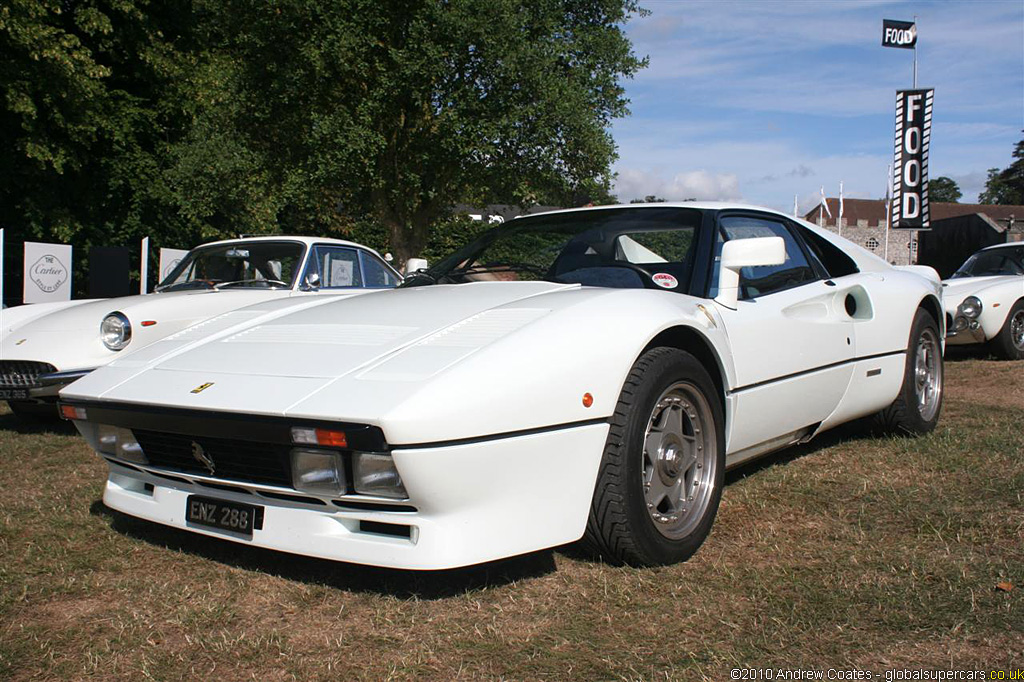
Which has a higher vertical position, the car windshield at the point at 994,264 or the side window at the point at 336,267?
the car windshield at the point at 994,264

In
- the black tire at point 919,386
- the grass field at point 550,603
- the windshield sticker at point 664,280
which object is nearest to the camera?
the grass field at point 550,603

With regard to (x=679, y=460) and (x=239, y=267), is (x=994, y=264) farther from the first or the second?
(x=679, y=460)

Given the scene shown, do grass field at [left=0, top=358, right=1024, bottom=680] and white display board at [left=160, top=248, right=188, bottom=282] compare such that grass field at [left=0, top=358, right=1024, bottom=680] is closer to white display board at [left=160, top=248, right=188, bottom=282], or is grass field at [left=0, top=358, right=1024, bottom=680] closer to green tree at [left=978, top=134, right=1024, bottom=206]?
white display board at [left=160, top=248, right=188, bottom=282]

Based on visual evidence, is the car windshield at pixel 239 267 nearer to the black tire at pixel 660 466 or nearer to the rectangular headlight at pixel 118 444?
the rectangular headlight at pixel 118 444

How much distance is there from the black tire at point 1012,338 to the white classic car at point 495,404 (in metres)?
6.51

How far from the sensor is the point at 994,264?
33.0ft

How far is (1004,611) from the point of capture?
7.50 feet

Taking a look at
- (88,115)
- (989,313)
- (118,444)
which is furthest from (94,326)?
(88,115)

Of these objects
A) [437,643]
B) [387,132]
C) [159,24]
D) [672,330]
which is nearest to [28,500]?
[437,643]

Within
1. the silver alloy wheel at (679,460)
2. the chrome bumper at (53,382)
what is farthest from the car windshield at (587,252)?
the chrome bumper at (53,382)

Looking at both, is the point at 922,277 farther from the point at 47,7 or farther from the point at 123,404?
the point at 47,7

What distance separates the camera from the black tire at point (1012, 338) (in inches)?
357

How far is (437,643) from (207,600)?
74 cm

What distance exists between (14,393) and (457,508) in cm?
408
